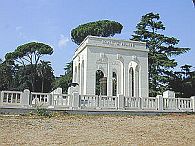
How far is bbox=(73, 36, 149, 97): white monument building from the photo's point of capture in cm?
2322

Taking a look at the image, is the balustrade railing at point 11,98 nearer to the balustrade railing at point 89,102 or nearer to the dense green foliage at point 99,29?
the balustrade railing at point 89,102

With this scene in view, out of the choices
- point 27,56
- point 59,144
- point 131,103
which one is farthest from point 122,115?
point 27,56

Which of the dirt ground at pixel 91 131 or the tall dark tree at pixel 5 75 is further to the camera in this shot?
the tall dark tree at pixel 5 75

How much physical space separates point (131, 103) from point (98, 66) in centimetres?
615

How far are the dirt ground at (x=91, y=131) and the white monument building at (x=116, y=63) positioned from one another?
8.23 meters

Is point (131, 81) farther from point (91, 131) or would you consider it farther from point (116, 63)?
point (91, 131)

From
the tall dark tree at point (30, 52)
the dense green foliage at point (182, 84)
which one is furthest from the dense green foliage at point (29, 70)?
the dense green foliage at point (182, 84)

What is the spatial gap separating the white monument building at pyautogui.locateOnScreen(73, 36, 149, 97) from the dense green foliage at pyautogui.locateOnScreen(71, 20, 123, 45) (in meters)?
19.9

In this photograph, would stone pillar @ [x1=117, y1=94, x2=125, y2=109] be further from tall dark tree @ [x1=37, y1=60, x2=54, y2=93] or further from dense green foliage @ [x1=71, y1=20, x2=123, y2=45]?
tall dark tree @ [x1=37, y1=60, x2=54, y2=93]

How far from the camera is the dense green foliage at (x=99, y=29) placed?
147ft

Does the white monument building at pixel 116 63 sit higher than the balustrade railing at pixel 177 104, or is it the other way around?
the white monument building at pixel 116 63

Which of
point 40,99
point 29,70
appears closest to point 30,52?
point 29,70

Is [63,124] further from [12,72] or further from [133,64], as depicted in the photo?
[12,72]

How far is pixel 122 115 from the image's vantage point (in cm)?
1714
